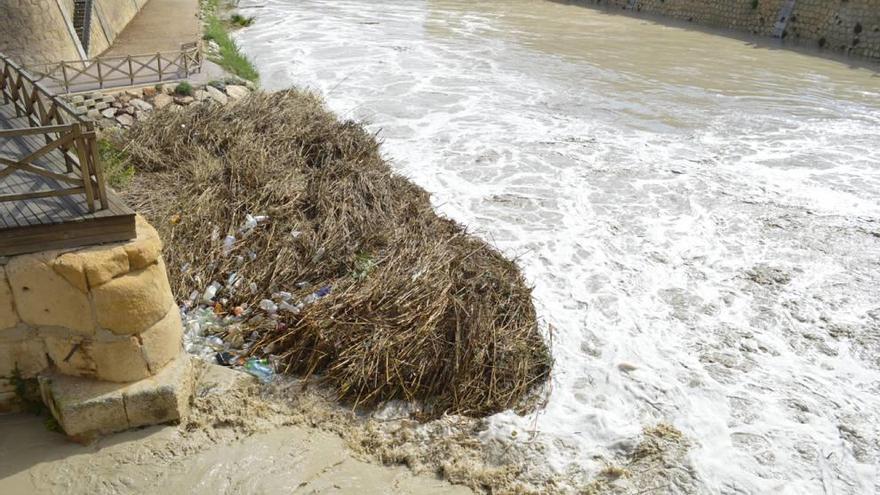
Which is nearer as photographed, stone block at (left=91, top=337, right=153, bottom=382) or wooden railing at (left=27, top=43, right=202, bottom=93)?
stone block at (left=91, top=337, right=153, bottom=382)

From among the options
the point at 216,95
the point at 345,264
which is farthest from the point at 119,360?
the point at 216,95

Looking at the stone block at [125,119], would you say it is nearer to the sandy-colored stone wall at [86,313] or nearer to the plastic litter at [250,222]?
the plastic litter at [250,222]

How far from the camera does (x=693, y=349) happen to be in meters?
6.30

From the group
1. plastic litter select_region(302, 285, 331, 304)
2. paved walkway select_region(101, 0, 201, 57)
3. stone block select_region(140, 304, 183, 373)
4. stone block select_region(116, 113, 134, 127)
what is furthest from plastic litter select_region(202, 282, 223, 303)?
paved walkway select_region(101, 0, 201, 57)

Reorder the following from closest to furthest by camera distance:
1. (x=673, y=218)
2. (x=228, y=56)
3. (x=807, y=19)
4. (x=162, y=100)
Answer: (x=673, y=218) < (x=162, y=100) < (x=228, y=56) < (x=807, y=19)

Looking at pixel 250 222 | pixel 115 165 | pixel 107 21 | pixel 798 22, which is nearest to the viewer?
pixel 250 222

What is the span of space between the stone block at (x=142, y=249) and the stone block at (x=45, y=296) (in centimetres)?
36

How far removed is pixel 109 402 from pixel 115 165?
14.9 ft

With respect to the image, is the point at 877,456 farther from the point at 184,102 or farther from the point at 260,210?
the point at 184,102

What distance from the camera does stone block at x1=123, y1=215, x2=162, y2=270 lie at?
4230 mm

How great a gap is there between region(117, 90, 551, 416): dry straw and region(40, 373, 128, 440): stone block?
4.21ft

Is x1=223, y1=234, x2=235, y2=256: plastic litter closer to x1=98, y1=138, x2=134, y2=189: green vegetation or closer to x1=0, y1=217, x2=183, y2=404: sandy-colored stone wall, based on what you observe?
x1=98, y1=138, x2=134, y2=189: green vegetation

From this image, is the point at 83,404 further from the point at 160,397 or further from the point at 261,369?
the point at 261,369

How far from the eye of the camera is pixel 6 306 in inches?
162
